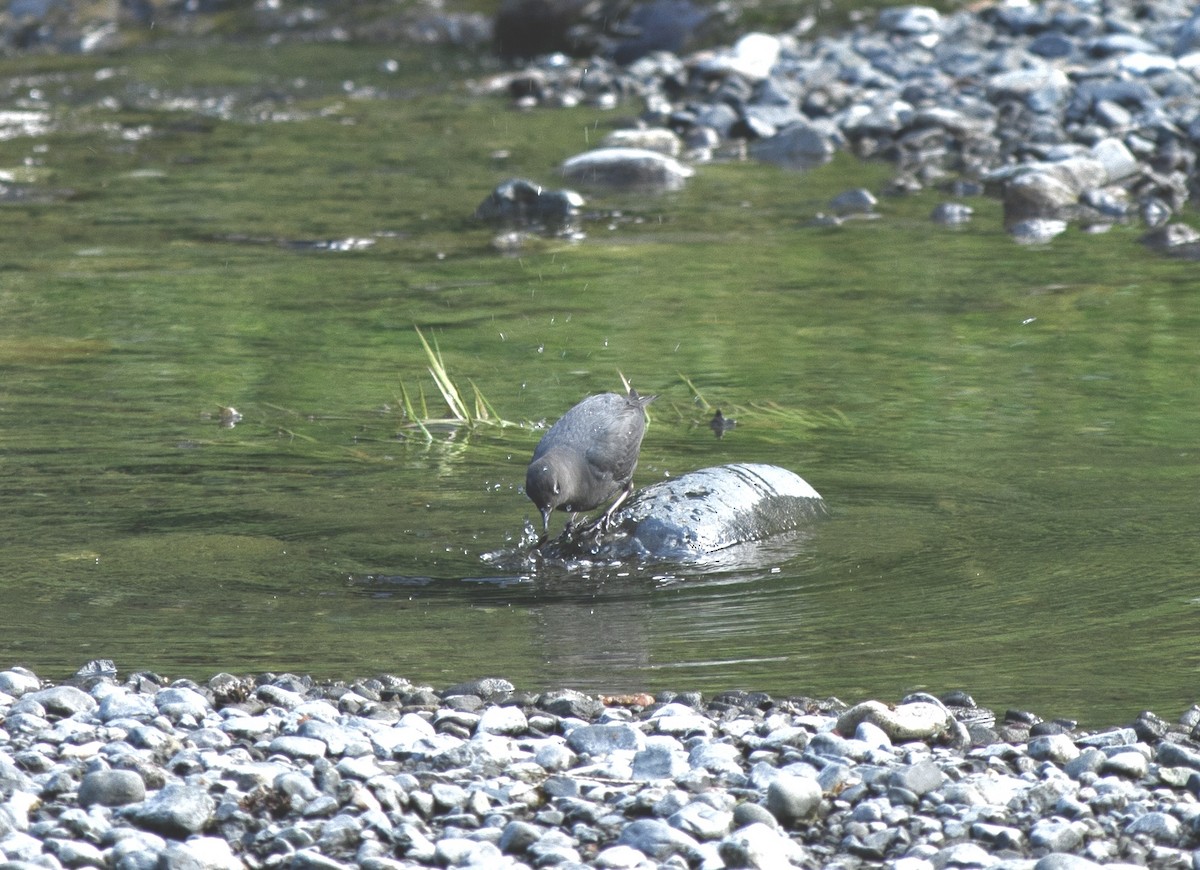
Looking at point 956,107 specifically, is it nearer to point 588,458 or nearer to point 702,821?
point 588,458

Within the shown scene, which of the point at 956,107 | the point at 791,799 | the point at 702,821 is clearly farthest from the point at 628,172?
the point at 702,821

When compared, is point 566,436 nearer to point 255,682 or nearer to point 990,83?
point 255,682

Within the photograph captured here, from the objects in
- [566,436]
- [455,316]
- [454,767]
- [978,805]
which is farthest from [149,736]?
[455,316]

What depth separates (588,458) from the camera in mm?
6820

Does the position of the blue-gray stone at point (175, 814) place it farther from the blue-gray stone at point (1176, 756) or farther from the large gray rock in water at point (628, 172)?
the large gray rock in water at point (628, 172)

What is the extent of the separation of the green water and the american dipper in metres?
0.29

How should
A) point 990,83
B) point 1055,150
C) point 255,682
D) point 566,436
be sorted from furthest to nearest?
point 990,83 < point 1055,150 < point 566,436 < point 255,682

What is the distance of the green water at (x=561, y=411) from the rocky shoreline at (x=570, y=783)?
1.52ft

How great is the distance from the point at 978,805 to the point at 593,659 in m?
1.67

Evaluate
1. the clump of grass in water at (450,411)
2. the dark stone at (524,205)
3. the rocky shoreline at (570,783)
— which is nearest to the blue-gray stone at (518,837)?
the rocky shoreline at (570,783)

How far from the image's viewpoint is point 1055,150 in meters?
14.6

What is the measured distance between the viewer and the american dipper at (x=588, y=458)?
6555 mm

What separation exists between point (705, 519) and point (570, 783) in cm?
267

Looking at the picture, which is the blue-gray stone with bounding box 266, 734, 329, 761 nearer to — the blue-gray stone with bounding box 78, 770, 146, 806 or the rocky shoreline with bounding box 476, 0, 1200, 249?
the blue-gray stone with bounding box 78, 770, 146, 806
